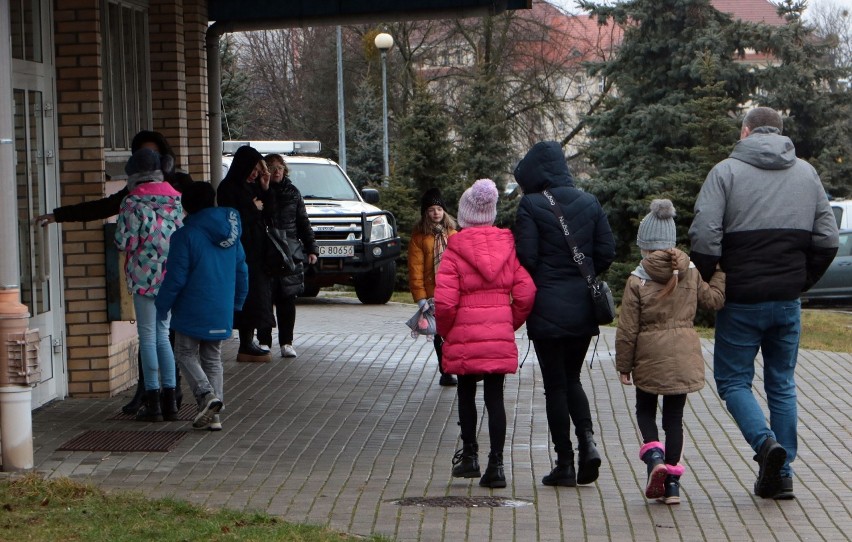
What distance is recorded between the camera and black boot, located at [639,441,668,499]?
21.4 feet

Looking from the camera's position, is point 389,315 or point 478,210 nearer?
point 478,210

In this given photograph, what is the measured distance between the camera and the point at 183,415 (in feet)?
30.5

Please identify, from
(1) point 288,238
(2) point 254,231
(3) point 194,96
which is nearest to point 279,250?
(2) point 254,231

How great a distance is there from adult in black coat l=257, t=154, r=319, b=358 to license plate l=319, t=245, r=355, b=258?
6123 mm

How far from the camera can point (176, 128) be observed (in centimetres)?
1179

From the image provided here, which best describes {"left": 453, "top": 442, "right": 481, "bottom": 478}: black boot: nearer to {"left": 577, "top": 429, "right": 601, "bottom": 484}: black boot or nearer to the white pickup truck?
{"left": 577, "top": 429, "right": 601, "bottom": 484}: black boot

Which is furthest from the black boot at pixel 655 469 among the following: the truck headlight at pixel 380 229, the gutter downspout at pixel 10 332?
the truck headlight at pixel 380 229

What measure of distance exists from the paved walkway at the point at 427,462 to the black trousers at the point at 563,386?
286 mm

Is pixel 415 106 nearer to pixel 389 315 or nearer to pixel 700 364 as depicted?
pixel 389 315

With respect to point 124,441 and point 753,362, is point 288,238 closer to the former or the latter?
point 124,441

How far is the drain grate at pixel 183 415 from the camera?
359 inches

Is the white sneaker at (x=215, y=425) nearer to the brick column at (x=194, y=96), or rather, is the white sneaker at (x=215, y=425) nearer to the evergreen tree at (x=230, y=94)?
the brick column at (x=194, y=96)

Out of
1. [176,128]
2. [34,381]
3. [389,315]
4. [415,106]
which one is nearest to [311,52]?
[415,106]

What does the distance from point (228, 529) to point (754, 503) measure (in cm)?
250
